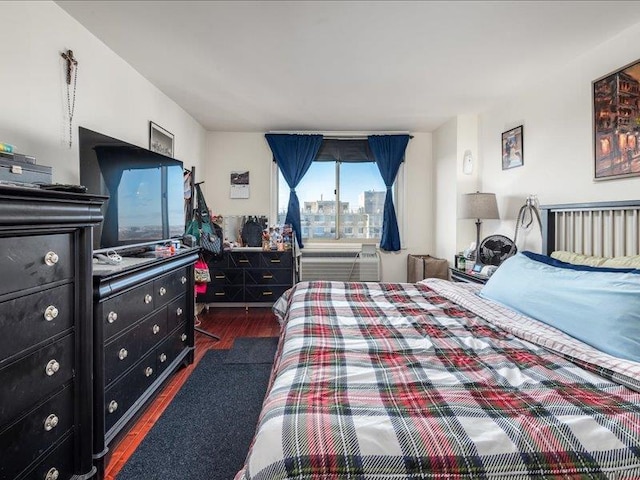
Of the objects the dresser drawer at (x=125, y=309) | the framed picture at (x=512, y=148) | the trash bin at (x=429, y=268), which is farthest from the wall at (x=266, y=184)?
the dresser drawer at (x=125, y=309)

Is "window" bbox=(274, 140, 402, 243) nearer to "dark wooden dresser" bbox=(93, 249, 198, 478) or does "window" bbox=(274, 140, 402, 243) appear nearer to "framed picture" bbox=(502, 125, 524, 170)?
"framed picture" bbox=(502, 125, 524, 170)

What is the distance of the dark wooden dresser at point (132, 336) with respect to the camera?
5.07 ft

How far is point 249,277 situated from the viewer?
4324mm

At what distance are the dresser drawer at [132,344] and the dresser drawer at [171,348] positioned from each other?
96 millimetres

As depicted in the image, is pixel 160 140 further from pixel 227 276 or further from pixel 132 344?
pixel 132 344

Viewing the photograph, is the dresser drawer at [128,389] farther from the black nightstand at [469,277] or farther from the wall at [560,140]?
the wall at [560,140]

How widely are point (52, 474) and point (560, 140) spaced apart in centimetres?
360

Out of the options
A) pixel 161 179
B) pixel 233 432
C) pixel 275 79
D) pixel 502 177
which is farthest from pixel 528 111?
pixel 233 432

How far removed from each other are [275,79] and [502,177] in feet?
7.93

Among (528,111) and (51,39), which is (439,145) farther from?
(51,39)

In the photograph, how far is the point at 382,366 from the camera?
1.23 m

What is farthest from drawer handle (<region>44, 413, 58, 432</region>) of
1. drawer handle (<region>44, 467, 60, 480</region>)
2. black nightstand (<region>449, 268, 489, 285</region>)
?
black nightstand (<region>449, 268, 489, 285</region>)

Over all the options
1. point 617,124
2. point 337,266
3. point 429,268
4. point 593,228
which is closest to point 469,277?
point 593,228

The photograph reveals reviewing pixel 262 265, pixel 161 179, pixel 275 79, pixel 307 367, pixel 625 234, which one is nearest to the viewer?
pixel 307 367
